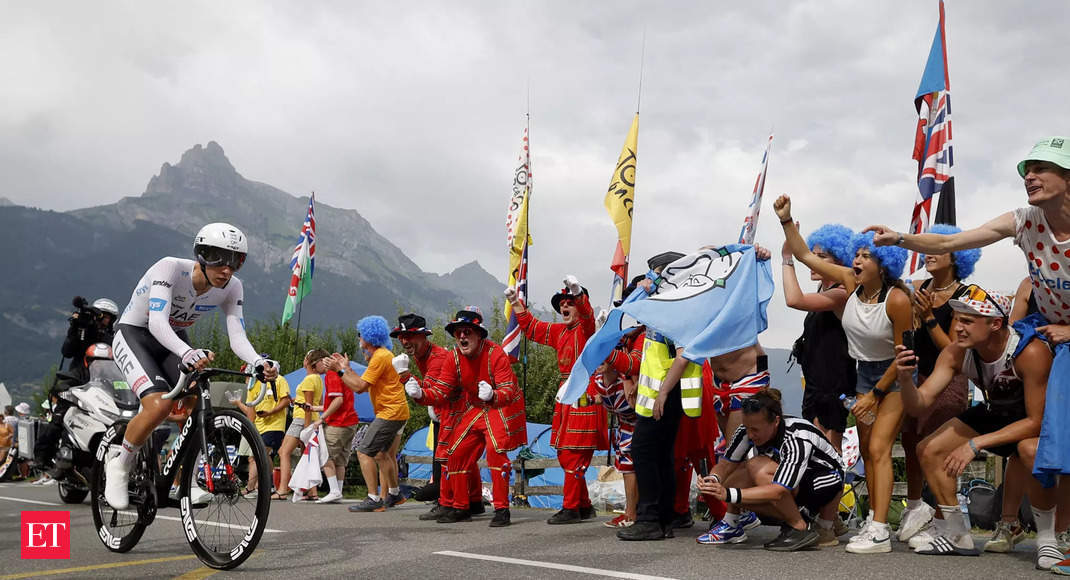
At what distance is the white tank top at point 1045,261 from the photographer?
4613 millimetres

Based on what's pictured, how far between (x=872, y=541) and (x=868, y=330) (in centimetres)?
131

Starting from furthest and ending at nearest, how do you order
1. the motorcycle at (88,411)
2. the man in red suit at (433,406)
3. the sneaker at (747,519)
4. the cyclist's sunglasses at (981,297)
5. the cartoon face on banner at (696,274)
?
1. the motorcycle at (88,411)
2. the man in red suit at (433,406)
3. the cartoon face on banner at (696,274)
4. the sneaker at (747,519)
5. the cyclist's sunglasses at (981,297)

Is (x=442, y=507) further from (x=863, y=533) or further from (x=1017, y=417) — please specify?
(x=1017, y=417)

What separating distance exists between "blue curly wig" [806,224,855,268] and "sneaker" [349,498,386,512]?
5918mm

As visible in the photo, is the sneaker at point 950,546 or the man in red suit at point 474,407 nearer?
the sneaker at point 950,546

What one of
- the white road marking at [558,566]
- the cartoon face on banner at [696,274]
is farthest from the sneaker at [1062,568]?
the cartoon face on banner at [696,274]

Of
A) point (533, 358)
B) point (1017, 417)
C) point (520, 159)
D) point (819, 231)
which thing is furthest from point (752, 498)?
point (533, 358)

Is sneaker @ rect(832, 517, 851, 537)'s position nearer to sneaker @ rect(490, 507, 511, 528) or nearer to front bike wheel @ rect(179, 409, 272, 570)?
sneaker @ rect(490, 507, 511, 528)

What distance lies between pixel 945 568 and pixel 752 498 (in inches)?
45.0

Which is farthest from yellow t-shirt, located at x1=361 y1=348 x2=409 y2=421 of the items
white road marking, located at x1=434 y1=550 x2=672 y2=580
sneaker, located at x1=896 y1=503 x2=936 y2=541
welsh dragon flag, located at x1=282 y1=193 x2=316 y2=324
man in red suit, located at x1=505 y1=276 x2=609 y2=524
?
welsh dragon flag, located at x1=282 y1=193 x2=316 y2=324

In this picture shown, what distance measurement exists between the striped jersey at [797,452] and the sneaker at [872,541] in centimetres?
42

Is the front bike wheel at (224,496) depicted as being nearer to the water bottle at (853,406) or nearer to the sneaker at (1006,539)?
the water bottle at (853,406)

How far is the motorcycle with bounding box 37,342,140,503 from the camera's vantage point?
9570mm

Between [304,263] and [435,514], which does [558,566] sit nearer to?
[435,514]
